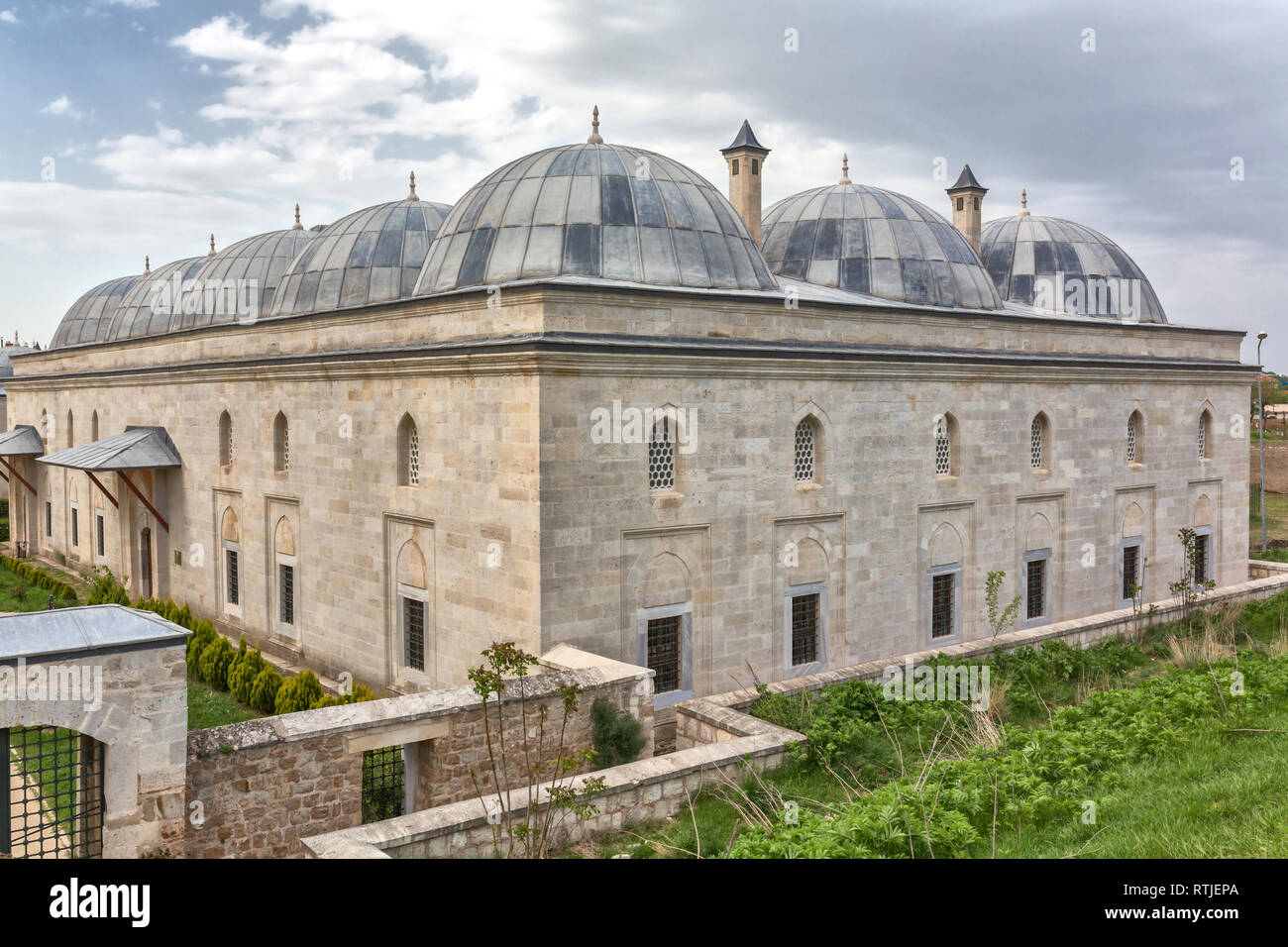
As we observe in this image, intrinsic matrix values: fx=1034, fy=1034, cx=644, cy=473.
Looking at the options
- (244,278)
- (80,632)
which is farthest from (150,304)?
(80,632)

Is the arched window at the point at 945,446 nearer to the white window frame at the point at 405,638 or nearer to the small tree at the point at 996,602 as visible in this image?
the small tree at the point at 996,602

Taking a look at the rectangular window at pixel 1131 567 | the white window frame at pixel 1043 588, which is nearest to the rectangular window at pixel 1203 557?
the rectangular window at pixel 1131 567

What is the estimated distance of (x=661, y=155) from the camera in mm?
17391

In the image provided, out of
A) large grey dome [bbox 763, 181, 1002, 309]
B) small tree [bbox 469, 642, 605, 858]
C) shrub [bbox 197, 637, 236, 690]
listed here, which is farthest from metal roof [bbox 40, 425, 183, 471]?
small tree [bbox 469, 642, 605, 858]

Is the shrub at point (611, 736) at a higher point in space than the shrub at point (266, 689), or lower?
higher

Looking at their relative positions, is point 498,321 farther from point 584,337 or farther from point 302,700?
point 302,700

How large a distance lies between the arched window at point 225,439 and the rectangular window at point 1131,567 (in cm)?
1838

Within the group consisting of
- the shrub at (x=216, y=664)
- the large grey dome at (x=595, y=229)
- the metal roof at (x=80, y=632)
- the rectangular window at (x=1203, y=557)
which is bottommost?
the shrub at (x=216, y=664)

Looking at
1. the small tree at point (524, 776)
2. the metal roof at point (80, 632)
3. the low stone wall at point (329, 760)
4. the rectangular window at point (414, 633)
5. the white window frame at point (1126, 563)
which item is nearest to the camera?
the metal roof at point (80, 632)

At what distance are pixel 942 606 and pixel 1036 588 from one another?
2.80 m

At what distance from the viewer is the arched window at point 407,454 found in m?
15.6
